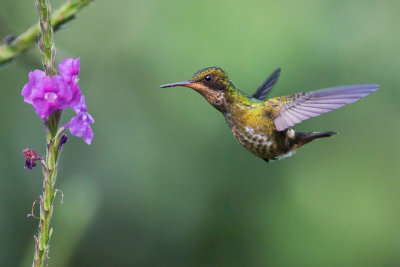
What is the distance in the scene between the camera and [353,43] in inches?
238

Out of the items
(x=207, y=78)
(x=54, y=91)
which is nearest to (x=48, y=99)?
(x=54, y=91)

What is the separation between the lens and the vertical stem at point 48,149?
160 cm

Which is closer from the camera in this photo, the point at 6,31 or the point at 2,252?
the point at 6,31

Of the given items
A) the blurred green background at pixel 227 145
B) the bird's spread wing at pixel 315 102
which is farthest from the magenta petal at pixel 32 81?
the blurred green background at pixel 227 145

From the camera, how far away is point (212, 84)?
7.48 ft

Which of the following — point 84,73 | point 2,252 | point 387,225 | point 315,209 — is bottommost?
point 387,225

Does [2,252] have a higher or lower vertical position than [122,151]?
lower

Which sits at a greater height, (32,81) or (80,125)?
(32,81)

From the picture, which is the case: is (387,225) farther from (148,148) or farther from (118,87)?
(118,87)

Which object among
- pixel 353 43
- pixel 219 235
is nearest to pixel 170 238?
pixel 219 235

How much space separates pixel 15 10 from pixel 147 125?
1.92m

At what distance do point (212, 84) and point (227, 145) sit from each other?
3501mm

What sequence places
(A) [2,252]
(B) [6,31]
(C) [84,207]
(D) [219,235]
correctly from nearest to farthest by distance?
1. (B) [6,31]
2. (C) [84,207]
3. (A) [2,252]
4. (D) [219,235]

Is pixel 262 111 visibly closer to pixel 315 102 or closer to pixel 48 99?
pixel 315 102
